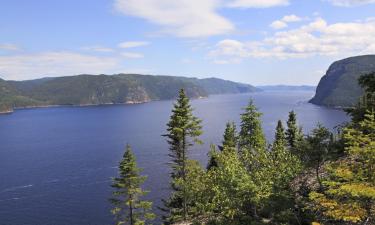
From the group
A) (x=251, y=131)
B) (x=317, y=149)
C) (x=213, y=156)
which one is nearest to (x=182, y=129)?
(x=213, y=156)

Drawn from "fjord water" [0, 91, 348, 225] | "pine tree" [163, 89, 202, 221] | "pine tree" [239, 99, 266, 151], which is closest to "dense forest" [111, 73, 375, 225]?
"pine tree" [163, 89, 202, 221]

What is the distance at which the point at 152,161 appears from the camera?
139 metres

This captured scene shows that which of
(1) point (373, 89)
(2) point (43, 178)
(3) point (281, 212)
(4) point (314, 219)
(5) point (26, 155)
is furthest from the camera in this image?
(5) point (26, 155)

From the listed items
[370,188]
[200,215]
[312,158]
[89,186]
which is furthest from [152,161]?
[370,188]

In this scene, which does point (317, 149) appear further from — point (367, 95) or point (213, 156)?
point (213, 156)

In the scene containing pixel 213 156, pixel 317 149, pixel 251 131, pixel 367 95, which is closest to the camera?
pixel 317 149

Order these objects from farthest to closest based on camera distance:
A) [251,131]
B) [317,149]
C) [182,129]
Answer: [251,131]
[182,129]
[317,149]

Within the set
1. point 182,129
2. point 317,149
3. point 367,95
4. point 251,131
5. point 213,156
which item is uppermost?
point 367,95

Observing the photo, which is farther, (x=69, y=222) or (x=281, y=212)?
(x=69, y=222)

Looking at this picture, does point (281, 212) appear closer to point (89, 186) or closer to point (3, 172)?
point (89, 186)

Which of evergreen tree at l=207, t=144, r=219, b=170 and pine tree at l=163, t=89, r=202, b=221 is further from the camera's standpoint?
pine tree at l=163, t=89, r=202, b=221

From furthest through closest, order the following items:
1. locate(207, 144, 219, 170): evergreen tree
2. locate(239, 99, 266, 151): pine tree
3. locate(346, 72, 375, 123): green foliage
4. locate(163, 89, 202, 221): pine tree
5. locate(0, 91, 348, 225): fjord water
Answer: locate(0, 91, 348, 225): fjord water < locate(239, 99, 266, 151): pine tree < locate(163, 89, 202, 221): pine tree < locate(207, 144, 219, 170): evergreen tree < locate(346, 72, 375, 123): green foliage

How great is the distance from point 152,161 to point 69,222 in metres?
55.8

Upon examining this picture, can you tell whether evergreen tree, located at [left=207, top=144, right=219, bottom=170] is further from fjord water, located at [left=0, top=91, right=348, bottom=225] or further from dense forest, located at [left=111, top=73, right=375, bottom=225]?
fjord water, located at [left=0, top=91, right=348, bottom=225]
